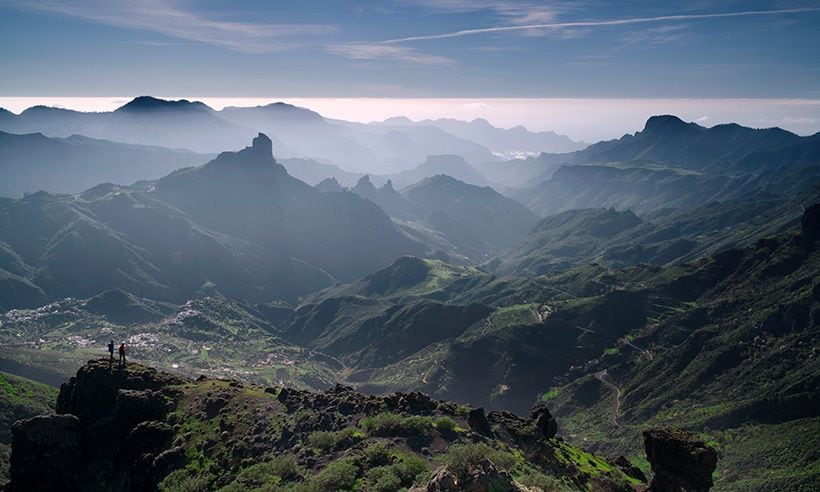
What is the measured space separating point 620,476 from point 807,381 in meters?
88.8

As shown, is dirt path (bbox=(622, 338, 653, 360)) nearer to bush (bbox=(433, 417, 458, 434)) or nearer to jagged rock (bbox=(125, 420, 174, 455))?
bush (bbox=(433, 417, 458, 434))

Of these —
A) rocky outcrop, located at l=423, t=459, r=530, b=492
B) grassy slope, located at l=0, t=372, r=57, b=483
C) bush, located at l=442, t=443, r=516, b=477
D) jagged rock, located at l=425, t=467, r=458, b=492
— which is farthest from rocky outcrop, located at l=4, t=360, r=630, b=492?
grassy slope, located at l=0, t=372, r=57, b=483

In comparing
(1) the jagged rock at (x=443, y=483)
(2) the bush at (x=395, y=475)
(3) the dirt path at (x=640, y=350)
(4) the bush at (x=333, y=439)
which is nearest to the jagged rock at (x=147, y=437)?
Answer: (4) the bush at (x=333, y=439)

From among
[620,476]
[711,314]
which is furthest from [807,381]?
[620,476]

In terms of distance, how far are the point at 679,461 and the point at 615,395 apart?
424ft

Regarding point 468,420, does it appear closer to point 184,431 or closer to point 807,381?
point 184,431

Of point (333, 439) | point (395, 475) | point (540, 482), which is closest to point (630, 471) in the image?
point (540, 482)

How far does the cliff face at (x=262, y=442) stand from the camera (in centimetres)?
4556

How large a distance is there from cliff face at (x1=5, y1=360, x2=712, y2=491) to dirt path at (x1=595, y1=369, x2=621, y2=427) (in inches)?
3624

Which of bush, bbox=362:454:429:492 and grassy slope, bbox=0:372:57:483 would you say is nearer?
bush, bbox=362:454:429:492

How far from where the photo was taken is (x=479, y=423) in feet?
186

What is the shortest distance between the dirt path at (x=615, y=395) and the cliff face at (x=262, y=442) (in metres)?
92.0

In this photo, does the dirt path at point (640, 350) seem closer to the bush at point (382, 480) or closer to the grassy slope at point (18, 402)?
the bush at point (382, 480)

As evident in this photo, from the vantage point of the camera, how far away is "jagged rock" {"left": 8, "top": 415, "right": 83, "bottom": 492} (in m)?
50.2
